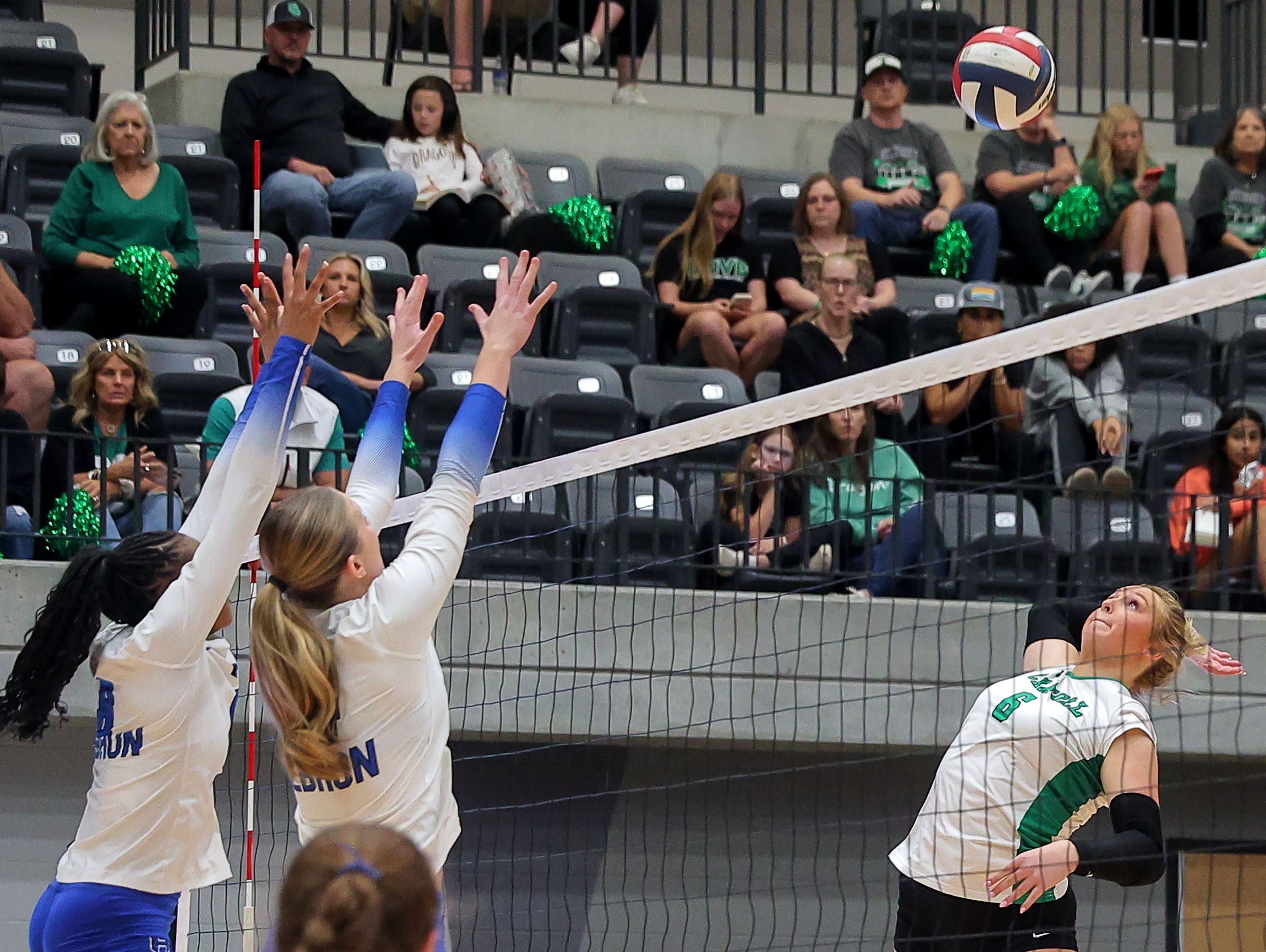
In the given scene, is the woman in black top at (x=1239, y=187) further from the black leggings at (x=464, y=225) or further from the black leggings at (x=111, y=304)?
the black leggings at (x=111, y=304)

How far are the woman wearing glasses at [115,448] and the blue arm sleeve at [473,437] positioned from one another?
296cm

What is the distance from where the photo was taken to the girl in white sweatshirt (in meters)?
9.15

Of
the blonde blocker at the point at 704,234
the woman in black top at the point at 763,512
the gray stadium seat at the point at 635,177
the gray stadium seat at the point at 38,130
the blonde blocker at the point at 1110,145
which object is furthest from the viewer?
the gray stadium seat at the point at 635,177

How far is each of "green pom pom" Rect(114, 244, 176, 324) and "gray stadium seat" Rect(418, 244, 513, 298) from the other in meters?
1.21

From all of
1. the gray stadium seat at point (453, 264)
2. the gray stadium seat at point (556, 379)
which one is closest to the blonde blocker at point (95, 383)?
the gray stadium seat at point (556, 379)

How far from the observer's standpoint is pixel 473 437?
135 inches

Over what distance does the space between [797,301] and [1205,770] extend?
9.42ft

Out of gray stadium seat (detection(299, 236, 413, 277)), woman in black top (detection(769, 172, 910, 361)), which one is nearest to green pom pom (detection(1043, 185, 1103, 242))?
woman in black top (detection(769, 172, 910, 361))

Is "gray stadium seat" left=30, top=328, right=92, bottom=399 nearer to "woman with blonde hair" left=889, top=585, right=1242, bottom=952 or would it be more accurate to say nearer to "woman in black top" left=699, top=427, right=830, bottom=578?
"woman in black top" left=699, top=427, right=830, bottom=578

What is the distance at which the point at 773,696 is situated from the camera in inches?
256

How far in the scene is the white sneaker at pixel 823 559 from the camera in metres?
6.79

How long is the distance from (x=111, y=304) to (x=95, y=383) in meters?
1.25

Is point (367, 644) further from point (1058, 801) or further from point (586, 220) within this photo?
point (586, 220)

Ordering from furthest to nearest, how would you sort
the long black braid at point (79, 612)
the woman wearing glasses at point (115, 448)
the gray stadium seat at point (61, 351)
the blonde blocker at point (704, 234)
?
the blonde blocker at point (704, 234)
the gray stadium seat at point (61, 351)
the woman wearing glasses at point (115, 448)
the long black braid at point (79, 612)
